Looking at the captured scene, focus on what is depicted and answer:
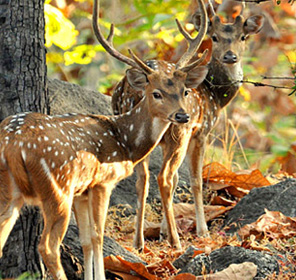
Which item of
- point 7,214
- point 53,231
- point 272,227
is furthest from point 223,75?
point 7,214

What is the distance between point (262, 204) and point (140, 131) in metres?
1.93

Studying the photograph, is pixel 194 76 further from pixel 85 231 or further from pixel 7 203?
pixel 7 203

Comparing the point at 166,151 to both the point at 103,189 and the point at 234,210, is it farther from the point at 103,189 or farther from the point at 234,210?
the point at 103,189

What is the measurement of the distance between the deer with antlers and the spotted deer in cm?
33

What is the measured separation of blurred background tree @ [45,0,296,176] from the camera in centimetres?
1100

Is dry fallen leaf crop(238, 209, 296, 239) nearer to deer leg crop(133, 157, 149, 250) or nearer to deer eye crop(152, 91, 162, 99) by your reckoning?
deer leg crop(133, 157, 149, 250)

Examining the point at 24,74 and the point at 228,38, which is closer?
the point at 24,74

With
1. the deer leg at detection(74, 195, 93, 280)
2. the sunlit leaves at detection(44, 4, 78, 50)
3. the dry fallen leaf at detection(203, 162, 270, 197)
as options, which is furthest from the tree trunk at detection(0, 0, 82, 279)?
the dry fallen leaf at detection(203, 162, 270, 197)

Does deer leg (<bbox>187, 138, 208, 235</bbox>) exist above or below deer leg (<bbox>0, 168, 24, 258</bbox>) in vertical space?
below

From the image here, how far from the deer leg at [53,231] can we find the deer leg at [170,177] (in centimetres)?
229

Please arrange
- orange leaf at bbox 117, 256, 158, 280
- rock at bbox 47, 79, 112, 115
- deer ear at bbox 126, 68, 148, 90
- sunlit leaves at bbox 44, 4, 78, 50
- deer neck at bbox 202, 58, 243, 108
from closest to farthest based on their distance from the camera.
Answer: orange leaf at bbox 117, 256, 158, 280, deer ear at bbox 126, 68, 148, 90, deer neck at bbox 202, 58, 243, 108, sunlit leaves at bbox 44, 4, 78, 50, rock at bbox 47, 79, 112, 115

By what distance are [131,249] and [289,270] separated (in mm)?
2013

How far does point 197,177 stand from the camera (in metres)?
8.03

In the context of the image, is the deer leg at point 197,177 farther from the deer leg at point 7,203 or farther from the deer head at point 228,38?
the deer leg at point 7,203
